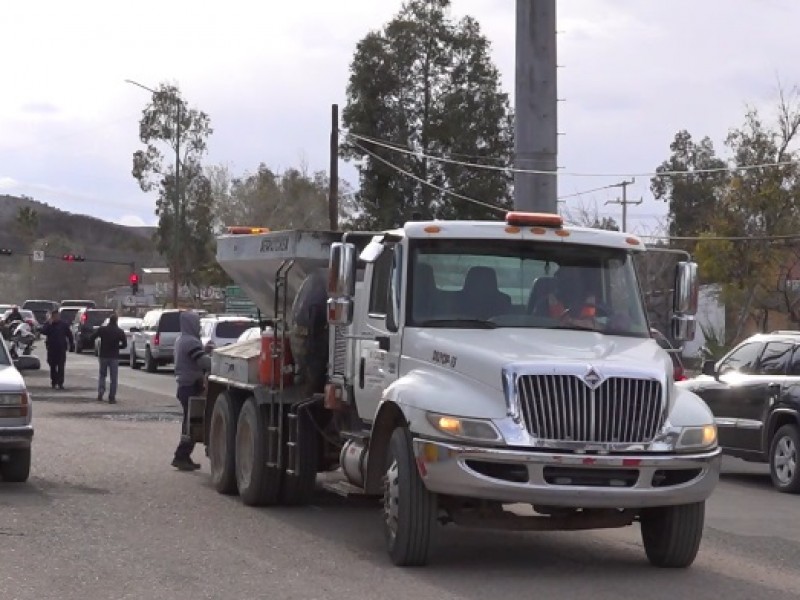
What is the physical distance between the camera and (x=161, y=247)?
74.4m

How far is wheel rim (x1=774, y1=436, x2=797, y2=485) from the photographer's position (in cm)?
1629

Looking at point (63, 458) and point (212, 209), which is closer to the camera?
point (63, 458)

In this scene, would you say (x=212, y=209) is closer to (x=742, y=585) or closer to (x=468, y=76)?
(x=468, y=76)

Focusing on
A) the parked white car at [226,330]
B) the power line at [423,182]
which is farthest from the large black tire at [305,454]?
the power line at [423,182]

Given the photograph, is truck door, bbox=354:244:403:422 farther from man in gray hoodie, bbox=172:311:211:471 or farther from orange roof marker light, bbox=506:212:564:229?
man in gray hoodie, bbox=172:311:211:471

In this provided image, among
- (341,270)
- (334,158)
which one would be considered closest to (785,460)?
(341,270)

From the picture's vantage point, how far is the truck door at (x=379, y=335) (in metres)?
11.2

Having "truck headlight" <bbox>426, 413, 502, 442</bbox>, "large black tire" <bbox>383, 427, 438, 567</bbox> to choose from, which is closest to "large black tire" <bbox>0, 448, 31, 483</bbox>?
"large black tire" <bbox>383, 427, 438, 567</bbox>

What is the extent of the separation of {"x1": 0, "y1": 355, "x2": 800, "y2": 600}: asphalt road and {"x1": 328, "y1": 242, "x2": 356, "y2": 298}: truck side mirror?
1.95 metres

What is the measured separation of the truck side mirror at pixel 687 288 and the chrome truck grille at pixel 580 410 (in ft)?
5.17

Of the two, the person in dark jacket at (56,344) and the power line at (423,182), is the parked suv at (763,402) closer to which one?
the person in dark jacket at (56,344)

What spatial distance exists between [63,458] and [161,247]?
5702 cm

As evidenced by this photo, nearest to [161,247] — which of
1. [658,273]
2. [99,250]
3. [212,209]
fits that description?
[212,209]

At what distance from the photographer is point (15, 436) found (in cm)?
1470
